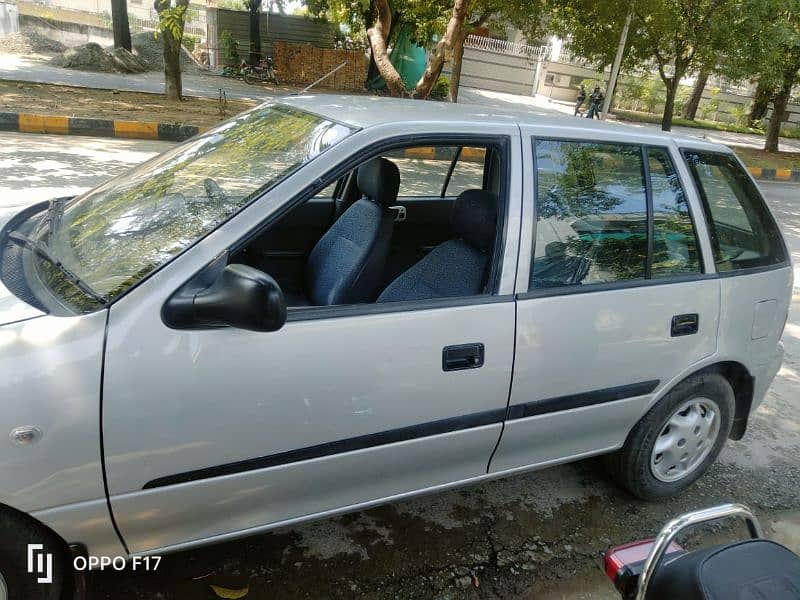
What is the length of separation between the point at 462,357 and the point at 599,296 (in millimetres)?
633

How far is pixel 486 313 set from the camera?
2102 millimetres

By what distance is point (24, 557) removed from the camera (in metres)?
1.64

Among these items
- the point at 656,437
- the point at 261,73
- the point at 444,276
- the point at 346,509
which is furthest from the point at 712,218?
the point at 261,73

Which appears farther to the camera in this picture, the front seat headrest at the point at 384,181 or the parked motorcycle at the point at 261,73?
the parked motorcycle at the point at 261,73

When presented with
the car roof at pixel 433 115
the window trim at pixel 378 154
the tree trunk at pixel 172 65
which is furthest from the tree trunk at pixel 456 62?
the window trim at pixel 378 154

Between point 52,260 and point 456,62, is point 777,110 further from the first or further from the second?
point 52,260

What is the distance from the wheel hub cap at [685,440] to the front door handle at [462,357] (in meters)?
1.16

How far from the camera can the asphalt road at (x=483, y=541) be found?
2.25 metres

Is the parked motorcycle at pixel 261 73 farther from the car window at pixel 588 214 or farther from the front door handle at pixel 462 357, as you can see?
the front door handle at pixel 462 357

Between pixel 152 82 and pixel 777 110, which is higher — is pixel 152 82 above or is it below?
below

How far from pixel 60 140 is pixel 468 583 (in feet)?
30.8

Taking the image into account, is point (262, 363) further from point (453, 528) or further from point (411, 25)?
point (411, 25)

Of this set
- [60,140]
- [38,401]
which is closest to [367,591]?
[38,401]

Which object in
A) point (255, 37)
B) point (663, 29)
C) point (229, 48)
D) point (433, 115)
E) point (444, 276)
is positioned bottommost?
point (444, 276)
